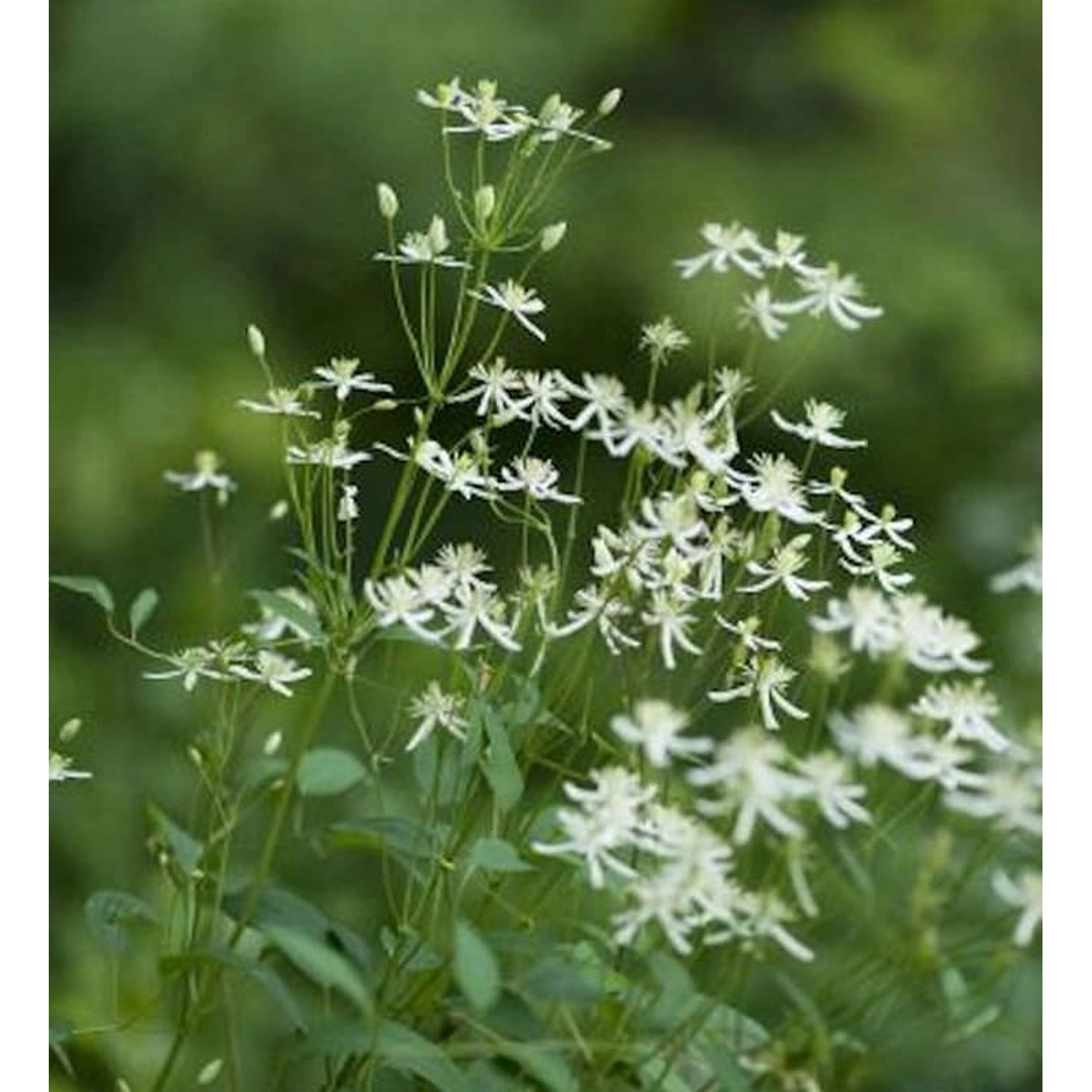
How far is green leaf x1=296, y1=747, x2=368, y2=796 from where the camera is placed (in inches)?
31.0

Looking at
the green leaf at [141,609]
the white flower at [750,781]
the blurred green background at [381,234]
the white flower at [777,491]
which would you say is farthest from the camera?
the blurred green background at [381,234]

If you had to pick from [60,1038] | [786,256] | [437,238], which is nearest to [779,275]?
[786,256]

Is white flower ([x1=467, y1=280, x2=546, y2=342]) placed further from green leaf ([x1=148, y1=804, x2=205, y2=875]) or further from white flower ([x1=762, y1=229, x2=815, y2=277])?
green leaf ([x1=148, y1=804, x2=205, y2=875])

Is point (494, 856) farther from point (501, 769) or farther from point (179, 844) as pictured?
point (179, 844)

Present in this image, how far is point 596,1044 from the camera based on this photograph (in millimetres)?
731

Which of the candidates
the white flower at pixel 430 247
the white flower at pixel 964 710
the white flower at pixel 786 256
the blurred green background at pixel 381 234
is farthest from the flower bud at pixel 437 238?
the blurred green background at pixel 381 234

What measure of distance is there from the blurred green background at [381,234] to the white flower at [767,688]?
1467 mm

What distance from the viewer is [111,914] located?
86 cm

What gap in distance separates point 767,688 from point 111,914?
0.80 feet

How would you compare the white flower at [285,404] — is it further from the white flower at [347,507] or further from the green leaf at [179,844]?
the green leaf at [179,844]

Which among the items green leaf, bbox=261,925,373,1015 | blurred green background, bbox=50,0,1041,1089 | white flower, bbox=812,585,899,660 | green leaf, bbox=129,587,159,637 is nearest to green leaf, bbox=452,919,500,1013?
green leaf, bbox=261,925,373,1015

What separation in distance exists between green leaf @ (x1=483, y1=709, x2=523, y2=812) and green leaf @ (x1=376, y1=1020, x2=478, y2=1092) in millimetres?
75

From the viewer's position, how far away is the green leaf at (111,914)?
85 cm
